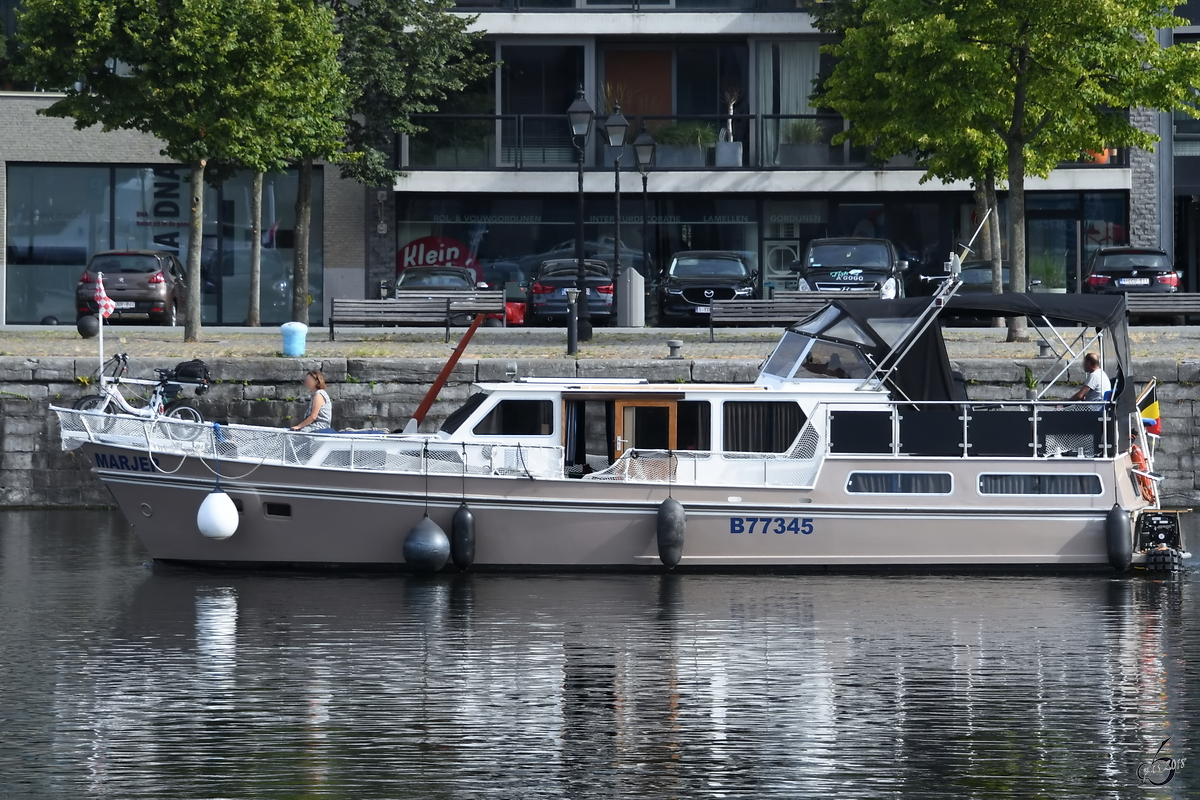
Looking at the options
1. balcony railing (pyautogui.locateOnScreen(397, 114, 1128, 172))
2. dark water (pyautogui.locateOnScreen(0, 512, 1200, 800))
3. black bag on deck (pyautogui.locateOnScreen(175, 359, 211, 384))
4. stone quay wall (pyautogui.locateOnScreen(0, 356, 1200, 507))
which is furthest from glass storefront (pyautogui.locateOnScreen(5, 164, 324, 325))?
dark water (pyautogui.locateOnScreen(0, 512, 1200, 800))

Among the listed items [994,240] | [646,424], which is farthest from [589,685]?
[994,240]

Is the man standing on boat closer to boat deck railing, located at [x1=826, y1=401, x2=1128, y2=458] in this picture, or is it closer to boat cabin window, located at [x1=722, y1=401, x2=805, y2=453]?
boat deck railing, located at [x1=826, y1=401, x2=1128, y2=458]

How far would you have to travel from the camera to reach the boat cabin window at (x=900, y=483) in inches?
660

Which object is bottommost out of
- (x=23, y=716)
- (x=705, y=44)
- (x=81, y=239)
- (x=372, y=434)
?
(x=23, y=716)

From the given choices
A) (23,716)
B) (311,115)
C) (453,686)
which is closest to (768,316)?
(311,115)

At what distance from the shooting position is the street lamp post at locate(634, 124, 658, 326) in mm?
32281

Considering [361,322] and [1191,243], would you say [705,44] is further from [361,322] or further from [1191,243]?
[361,322]

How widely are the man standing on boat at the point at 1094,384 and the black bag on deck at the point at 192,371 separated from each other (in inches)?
414

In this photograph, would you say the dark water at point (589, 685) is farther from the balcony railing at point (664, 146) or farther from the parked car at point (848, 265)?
the balcony railing at point (664, 146)

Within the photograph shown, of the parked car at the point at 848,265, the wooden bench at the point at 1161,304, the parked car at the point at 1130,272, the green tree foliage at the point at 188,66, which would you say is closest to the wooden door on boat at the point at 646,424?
the green tree foliage at the point at 188,66

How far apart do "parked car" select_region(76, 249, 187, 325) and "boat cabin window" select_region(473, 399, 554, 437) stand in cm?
1703

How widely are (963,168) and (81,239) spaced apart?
67.9 feet

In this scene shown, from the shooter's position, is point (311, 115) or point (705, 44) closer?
point (311, 115)

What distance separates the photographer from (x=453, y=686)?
40.1 ft
